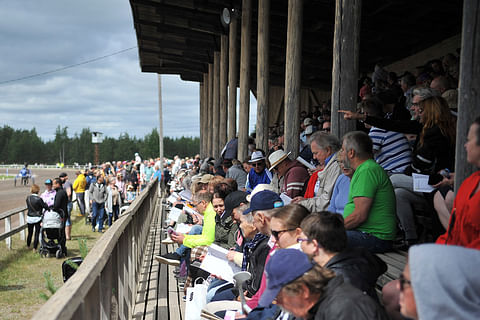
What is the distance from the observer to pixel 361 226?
328 cm

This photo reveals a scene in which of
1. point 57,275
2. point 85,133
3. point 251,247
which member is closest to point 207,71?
point 57,275

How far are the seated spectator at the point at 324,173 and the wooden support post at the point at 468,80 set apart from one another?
51.3 inches

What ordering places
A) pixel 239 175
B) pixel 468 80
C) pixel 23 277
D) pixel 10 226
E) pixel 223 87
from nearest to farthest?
1. pixel 468 80
2. pixel 239 175
3. pixel 23 277
4. pixel 10 226
5. pixel 223 87

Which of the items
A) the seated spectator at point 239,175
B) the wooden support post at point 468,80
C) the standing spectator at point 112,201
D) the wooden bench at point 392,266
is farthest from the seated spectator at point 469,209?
the standing spectator at point 112,201

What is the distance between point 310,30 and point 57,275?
8901mm

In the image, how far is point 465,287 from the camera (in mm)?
1432

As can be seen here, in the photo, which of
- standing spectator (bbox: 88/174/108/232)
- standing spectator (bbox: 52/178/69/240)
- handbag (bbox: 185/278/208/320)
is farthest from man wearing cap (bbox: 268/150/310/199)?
standing spectator (bbox: 88/174/108/232)

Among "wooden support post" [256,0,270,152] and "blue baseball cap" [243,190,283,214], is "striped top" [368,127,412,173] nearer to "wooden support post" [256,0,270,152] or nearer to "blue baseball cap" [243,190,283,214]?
"blue baseball cap" [243,190,283,214]

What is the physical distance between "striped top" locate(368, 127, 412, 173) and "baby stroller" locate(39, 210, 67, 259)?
382 inches

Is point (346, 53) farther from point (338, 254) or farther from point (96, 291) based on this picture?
point (96, 291)

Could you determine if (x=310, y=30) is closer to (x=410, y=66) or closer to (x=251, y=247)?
(x=410, y=66)

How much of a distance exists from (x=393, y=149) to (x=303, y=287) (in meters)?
2.57

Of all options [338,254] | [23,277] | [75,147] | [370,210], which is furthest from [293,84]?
[75,147]

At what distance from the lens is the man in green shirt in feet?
10.5
